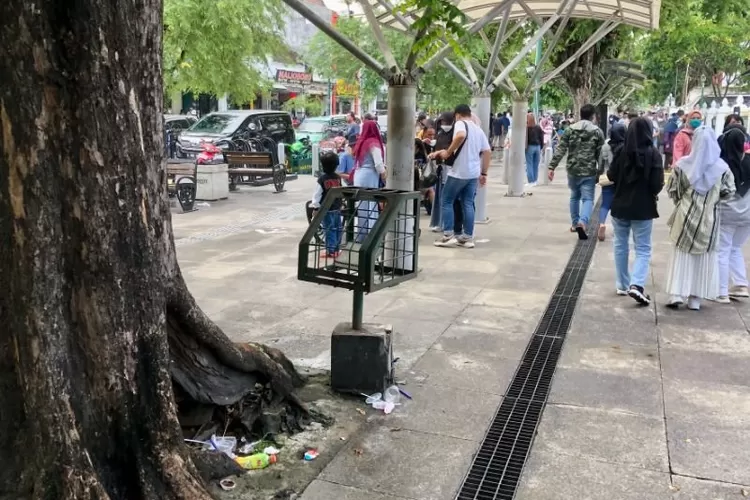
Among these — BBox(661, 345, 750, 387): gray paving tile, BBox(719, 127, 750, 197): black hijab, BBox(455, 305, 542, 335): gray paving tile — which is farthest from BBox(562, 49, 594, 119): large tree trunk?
BBox(661, 345, 750, 387): gray paving tile

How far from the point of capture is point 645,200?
253 inches

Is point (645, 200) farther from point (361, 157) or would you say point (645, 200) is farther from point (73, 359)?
point (73, 359)

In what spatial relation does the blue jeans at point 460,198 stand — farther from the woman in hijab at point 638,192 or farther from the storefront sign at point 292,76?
the storefront sign at point 292,76

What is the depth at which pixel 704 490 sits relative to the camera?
338 cm

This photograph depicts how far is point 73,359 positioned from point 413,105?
4.91 meters

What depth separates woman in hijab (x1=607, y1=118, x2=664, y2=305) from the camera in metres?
6.43

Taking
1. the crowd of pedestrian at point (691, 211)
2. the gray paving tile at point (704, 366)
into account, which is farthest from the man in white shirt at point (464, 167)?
the gray paving tile at point (704, 366)

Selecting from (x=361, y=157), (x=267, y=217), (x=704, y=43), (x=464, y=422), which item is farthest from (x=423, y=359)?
(x=704, y=43)

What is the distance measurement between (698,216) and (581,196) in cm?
371

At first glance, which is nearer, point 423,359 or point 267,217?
point 423,359

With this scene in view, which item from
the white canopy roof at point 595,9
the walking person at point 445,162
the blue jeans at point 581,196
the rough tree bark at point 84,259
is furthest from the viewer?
the white canopy roof at point 595,9

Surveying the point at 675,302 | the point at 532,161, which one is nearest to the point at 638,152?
the point at 675,302

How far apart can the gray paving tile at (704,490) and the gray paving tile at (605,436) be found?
0.14 metres

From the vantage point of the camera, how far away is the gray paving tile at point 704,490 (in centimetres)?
332
